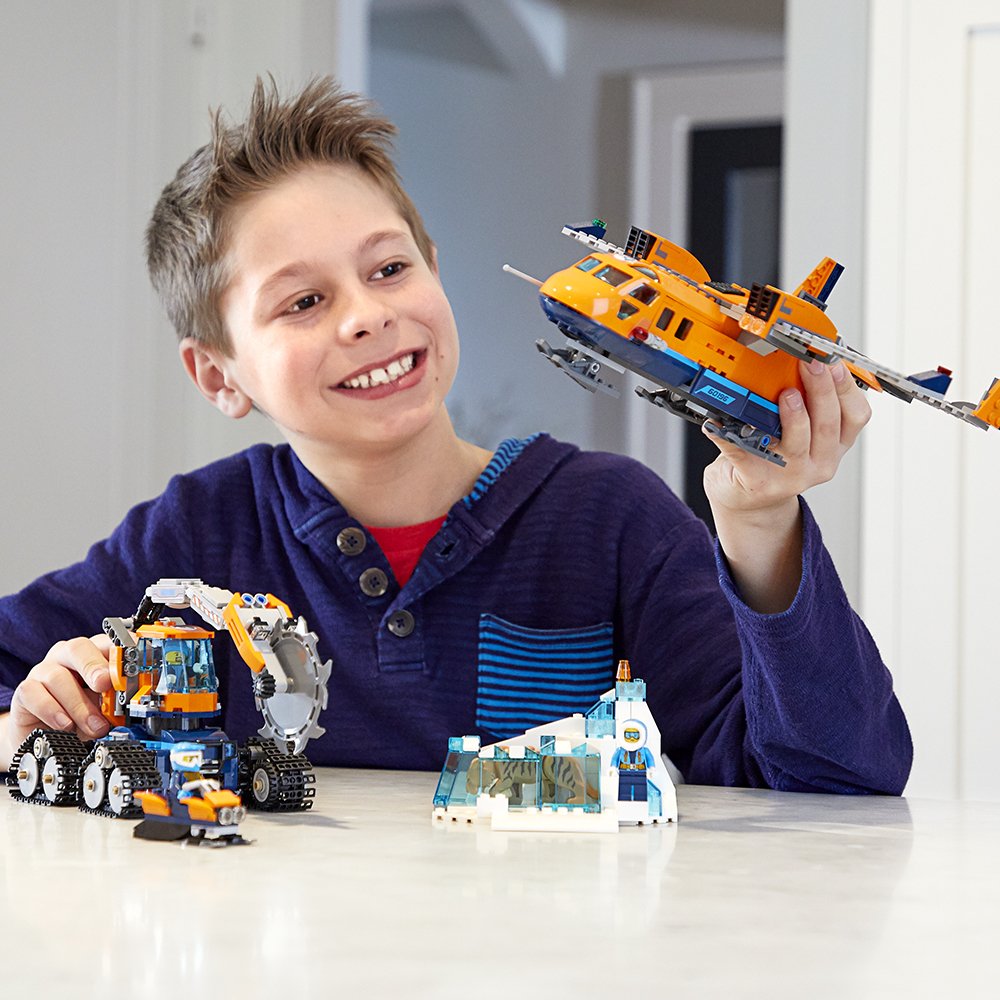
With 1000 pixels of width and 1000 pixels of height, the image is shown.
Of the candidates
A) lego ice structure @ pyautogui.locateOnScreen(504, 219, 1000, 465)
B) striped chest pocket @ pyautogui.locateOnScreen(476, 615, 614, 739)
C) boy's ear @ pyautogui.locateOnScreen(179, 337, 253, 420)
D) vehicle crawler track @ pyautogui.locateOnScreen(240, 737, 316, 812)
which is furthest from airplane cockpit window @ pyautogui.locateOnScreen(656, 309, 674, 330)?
boy's ear @ pyautogui.locateOnScreen(179, 337, 253, 420)

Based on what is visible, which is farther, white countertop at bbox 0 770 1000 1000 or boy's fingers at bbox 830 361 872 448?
boy's fingers at bbox 830 361 872 448

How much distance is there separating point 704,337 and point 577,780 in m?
0.28

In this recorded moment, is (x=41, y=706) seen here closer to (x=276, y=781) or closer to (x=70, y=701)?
(x=70, y=701)

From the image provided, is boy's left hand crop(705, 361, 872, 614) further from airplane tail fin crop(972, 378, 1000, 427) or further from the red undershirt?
the red undershirt

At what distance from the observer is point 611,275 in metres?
0.83

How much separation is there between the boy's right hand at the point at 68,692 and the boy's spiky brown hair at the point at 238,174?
0.37m

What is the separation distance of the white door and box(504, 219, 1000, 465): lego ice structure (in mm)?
1232

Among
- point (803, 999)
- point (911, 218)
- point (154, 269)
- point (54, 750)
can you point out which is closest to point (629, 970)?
point (803, 999)

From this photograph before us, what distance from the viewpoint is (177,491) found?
1.34 m

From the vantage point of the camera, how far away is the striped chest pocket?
1.20m

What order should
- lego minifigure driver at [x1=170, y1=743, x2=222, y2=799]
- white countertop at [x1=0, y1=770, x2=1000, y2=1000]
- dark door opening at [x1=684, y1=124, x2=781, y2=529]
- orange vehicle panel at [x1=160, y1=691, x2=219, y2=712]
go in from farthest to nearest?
dark door opening at [x1=684, y1=124, x2=781, y2=529] → orange vehicle panel at [x1=160, y1=691, x2=219, y2=712] → lego minifigure driver at [x1=170, y1=743, x2=222, y2=799] → white countertop at [x1=0, y1=770, x2=1000, y2=1000]

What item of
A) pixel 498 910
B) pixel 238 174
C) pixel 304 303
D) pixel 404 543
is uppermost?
pixel 238 174

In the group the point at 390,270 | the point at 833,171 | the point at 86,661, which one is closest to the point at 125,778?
the point at 86,661

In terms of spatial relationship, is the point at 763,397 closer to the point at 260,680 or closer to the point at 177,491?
the point at 260,680
